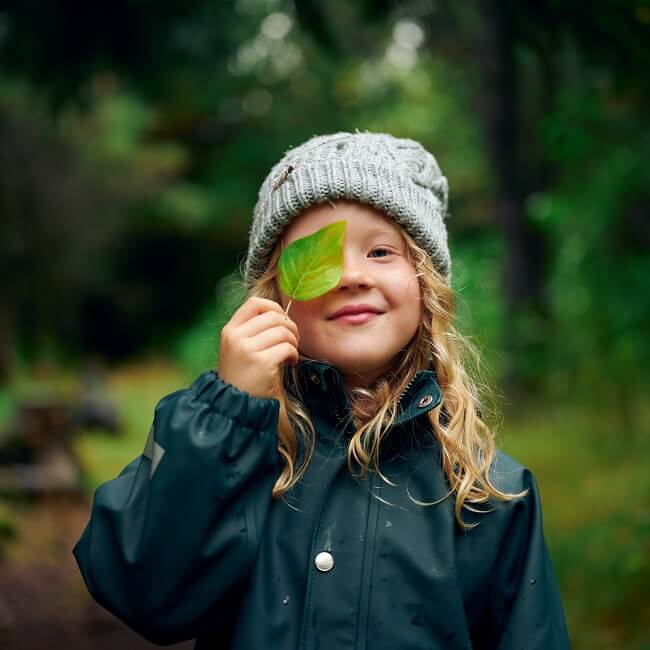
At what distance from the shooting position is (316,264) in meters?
1.73

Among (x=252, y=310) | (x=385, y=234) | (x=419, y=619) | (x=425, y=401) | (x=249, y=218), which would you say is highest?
(x=249, y=218)

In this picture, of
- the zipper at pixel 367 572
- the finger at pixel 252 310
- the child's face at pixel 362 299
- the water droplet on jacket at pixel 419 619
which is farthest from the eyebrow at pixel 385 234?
the water droplet on jacket at pixel 419 619

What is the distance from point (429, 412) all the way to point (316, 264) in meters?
0.44

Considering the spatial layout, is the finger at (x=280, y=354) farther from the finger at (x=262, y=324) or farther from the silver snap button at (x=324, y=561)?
the silver snap button at (x=324, y=561)

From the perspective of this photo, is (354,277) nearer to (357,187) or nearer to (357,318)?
(357,318)

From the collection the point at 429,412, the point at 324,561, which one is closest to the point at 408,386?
the point at 429,412

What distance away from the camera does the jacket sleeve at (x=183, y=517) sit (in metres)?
1.55

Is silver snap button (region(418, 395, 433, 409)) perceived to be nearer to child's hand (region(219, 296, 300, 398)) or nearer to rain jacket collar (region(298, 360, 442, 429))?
rain jacket collar (region(298, 360, 442, 429))

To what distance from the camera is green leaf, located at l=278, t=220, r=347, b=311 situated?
5.64 feet

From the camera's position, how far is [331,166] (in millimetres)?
1859

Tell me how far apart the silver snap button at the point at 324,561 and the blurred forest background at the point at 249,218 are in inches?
29.6

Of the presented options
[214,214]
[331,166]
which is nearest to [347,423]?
[331,166]

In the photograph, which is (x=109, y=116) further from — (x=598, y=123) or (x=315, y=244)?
(x=315, y=244)

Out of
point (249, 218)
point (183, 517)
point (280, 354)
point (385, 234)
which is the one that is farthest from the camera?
point (249, 218)
